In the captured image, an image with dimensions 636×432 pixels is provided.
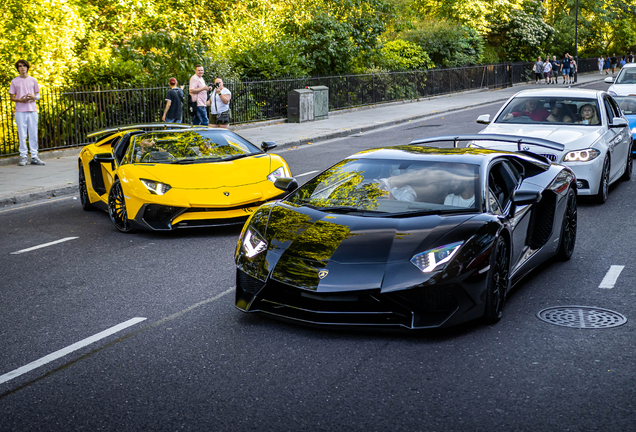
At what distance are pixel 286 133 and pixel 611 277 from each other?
53.6 ft

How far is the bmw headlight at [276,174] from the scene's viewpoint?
359 inches

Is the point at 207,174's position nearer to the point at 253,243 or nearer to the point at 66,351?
the point at 253,243

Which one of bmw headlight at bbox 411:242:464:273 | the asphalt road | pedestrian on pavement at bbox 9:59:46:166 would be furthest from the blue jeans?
bmw headlight at bbox 411:242:464:273

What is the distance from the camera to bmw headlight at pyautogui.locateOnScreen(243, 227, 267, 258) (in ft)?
17.3

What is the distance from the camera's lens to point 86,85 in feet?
64.5

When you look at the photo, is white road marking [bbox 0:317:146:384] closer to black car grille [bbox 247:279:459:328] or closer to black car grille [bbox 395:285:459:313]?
black car grille [bbox 247:279:459:328]

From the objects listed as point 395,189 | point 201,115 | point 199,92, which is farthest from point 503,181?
point 201,115

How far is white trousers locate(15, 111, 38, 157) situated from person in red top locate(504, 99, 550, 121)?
9.76 m

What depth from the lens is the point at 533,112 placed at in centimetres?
1134

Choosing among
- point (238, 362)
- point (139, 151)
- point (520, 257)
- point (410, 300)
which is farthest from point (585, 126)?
point (238, 362)

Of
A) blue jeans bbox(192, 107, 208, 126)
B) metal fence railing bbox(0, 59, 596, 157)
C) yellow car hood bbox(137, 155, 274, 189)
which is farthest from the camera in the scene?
blue jeans bbox(192, 107, 208, 126)

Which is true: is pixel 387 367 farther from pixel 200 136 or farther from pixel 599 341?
pixel 200 136

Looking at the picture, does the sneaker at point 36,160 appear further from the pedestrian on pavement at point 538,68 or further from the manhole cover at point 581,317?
the pedestrian on pavement at point 538,68

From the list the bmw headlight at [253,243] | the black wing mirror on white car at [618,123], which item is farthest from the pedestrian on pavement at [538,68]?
the bmw headlight at [253,243]
